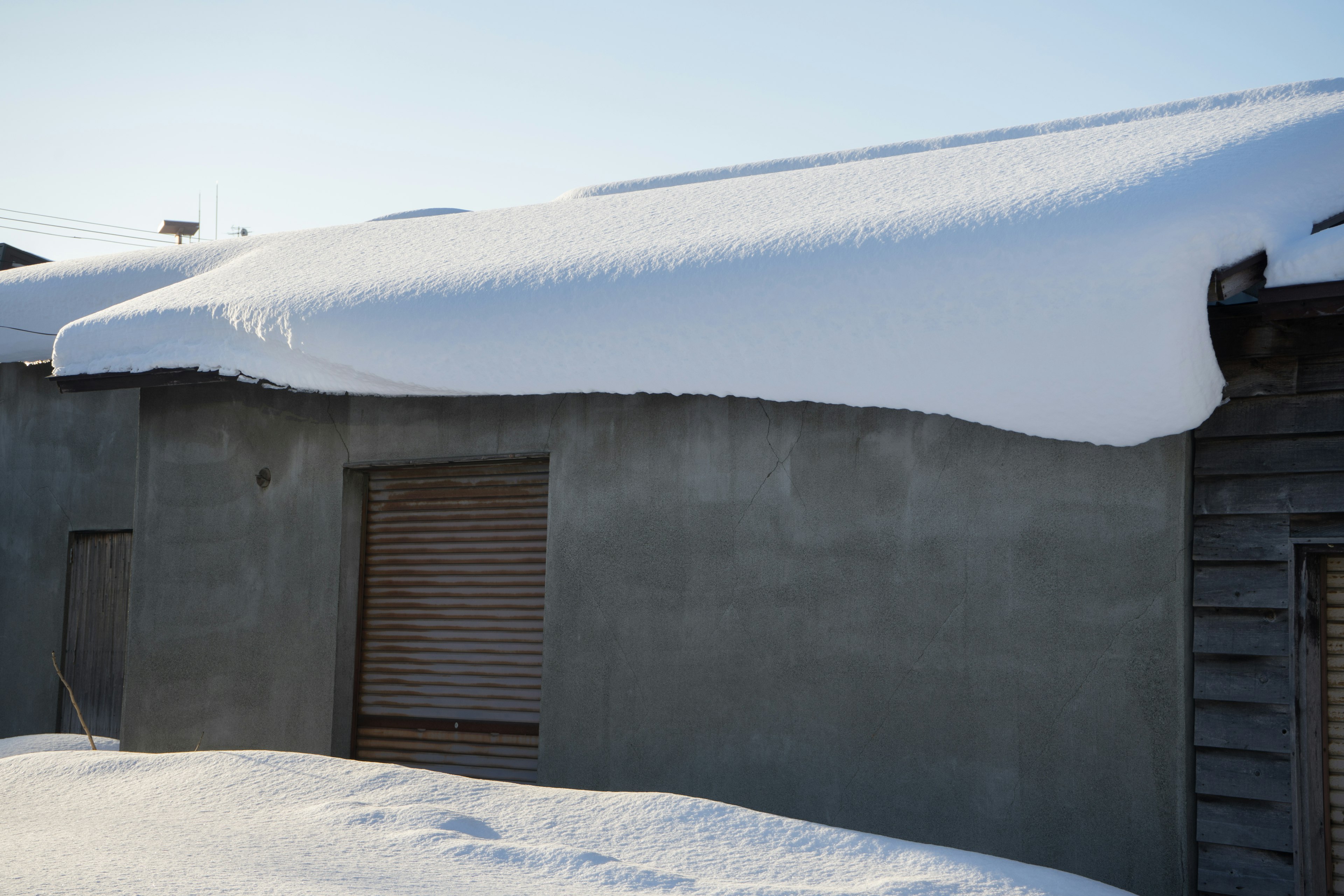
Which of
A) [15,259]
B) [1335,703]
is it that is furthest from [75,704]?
[15,259]

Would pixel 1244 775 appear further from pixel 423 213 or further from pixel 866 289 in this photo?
pixel 423 213

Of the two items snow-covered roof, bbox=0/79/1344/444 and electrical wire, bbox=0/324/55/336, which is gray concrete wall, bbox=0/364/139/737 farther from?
snow-covered roof, bbox=0/79/1344/444

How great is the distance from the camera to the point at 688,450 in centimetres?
548

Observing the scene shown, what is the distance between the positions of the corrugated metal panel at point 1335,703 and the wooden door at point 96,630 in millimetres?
9177

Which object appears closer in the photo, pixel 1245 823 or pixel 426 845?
pixel 426 845

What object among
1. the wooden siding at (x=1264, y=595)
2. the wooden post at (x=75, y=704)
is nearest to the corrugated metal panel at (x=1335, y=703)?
the wooden siding at (x=1264, y=595)

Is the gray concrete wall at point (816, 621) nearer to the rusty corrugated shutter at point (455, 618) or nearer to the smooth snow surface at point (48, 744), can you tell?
the rusty corrugated shutter at point (455, 618)

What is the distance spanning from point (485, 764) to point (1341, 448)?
436cm

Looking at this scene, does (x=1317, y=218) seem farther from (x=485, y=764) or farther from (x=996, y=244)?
(x=485, y=764)

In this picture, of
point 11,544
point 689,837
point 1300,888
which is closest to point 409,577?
point 689,837

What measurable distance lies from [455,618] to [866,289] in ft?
10.3

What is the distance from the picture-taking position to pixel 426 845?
3.10 m

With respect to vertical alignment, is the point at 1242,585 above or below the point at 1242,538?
below

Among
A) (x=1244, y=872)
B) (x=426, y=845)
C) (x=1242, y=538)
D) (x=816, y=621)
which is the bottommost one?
(x=1244, y=872)
